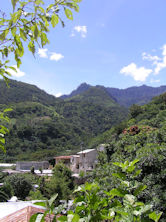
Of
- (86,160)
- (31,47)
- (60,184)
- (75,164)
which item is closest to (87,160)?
(86,160)

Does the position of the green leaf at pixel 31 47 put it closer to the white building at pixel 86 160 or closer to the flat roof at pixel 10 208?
the flat roof at pixel 10 208

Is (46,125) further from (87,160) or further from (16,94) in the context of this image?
(87,160)

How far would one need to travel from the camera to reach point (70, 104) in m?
96.2

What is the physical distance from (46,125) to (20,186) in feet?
166

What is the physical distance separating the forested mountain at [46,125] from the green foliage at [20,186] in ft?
99.7

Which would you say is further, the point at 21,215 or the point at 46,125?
the point at 46,125

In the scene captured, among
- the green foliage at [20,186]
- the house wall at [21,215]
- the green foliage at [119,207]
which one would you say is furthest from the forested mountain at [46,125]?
the green foliage at [119,207]

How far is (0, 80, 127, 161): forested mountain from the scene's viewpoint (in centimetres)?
5827

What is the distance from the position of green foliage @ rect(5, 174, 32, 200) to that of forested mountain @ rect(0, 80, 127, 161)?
30377 millimetres

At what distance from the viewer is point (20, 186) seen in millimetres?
20203

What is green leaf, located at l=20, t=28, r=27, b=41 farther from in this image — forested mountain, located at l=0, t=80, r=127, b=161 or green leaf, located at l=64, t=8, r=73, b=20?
forested mountain, located at l=0, t=80, r=127, b=161

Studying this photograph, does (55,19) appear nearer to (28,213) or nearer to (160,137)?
(28,213)

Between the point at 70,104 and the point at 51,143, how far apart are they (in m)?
34.5

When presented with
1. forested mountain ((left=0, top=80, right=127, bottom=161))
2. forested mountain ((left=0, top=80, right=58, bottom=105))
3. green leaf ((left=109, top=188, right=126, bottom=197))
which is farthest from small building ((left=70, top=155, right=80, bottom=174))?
forested mountain ((left=0, top=80, right=58, bottom=105))
